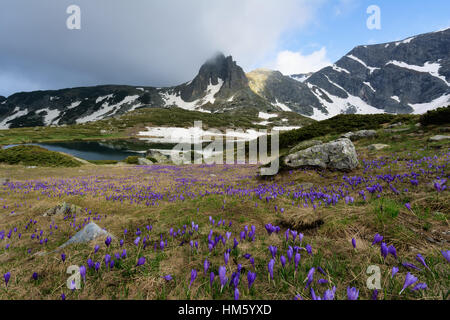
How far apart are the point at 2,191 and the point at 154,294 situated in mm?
14297

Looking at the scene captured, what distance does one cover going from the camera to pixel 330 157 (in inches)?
395

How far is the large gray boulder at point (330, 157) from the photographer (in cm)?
933

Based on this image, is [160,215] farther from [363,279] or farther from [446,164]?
[446,164]

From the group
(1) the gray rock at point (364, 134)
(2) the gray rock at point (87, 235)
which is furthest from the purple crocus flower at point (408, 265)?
(1) the gray rock at point (364, 134)

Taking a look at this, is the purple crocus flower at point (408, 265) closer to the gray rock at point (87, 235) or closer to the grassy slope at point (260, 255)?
the grassy slope at point (260, 255)

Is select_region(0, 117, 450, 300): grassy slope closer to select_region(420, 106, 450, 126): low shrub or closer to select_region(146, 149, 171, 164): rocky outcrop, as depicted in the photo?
select_region(420, 106, 450, 126): low shrub

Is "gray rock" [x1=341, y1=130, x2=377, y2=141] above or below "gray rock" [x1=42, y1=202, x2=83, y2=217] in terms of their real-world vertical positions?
above

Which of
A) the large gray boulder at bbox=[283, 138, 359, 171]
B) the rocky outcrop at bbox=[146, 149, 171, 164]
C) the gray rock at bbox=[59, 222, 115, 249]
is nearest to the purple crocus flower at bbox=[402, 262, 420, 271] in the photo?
the gray rock at bbox=[59, 222, 115, 249]

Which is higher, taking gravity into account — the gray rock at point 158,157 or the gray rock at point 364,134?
the gray rock at point 364,134

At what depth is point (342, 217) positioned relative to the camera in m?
3.96

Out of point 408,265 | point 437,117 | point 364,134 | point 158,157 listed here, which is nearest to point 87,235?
point 408,265

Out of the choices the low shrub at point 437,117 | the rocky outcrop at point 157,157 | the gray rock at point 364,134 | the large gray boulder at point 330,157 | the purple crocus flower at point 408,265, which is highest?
the low shrub at point 437,117

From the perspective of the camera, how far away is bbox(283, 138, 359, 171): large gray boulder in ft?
30.6
